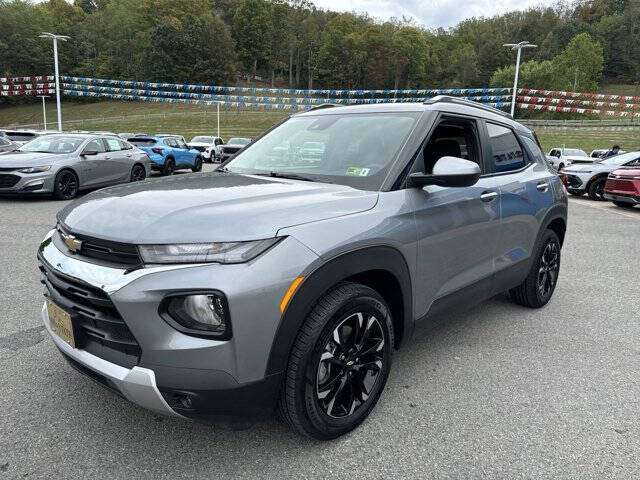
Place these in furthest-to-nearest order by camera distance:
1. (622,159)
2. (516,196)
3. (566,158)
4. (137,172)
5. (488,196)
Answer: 1. (566,158)
2. (622,159)
3. (137,172)
4. (516,196)
5. (488,196)

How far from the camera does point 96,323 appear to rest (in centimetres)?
212

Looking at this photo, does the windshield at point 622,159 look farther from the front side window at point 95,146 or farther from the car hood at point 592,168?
the front side window at point 95,146

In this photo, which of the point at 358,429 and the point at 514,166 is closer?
the point at 358,429

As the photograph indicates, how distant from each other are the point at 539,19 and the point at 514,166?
139837 millimetres

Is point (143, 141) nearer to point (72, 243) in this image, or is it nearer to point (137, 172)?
point (137, 172)

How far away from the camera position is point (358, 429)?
2.60 meters

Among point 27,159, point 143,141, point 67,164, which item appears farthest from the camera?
point 143,141

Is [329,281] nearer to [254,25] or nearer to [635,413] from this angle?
[635,413]

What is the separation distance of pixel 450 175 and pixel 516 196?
1400mm

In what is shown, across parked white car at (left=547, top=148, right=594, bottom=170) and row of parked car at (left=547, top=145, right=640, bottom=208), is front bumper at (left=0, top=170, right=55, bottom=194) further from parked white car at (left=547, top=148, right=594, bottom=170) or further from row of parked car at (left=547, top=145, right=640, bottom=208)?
parked white car at (left=547, top=148, right=594, bottom=170)

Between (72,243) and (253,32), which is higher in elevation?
(253,32)

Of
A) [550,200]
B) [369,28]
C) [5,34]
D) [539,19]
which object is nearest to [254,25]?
[369,28]

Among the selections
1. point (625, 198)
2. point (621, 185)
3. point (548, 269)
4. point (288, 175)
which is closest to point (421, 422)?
point (288, 175)

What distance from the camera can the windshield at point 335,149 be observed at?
2.90 metres
